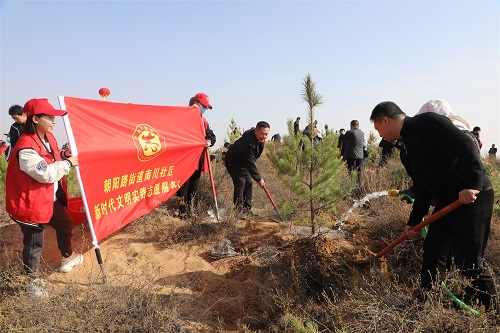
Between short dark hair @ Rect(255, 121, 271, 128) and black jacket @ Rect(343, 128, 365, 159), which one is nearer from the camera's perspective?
short dark hair @ Rect(255, 121, 271, 128)

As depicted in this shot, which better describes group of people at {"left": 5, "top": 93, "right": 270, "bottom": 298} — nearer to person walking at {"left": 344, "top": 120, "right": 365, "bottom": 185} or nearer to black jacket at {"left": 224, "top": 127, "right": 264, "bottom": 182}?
black jacket at {"left": 224, "top": 127, "right": 264, "bottom": 182}

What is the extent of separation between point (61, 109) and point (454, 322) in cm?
392

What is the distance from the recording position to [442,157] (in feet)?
8.64

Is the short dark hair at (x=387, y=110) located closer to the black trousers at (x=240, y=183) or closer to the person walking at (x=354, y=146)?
the black trousers at (x=240, y=183)

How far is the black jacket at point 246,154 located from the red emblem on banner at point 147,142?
136 cm

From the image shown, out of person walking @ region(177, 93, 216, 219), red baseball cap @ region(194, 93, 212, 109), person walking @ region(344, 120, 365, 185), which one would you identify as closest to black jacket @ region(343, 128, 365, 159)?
person walking @ region(344, 120, 365, 185)

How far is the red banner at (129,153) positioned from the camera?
3.71 metres

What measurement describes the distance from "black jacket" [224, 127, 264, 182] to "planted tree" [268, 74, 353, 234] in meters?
1.40

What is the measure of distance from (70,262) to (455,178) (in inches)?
158

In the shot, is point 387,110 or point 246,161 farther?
point 246,161

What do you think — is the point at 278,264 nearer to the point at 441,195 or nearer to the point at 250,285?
the point at 250,285

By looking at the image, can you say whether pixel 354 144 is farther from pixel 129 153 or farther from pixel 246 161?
pixel 129 153

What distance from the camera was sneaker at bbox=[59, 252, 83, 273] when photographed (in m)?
3.91

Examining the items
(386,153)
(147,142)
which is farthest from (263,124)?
(386,153)
